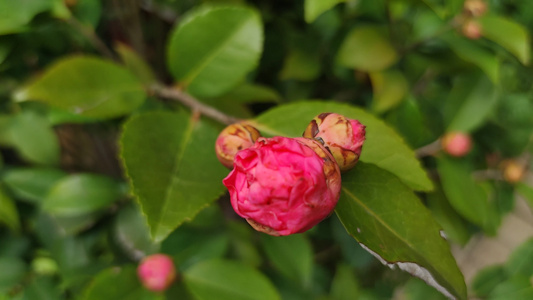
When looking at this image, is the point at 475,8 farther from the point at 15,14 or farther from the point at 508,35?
the point at 15,14

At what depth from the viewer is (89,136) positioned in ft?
4.08

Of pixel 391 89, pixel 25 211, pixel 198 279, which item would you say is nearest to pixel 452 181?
pixel 391 89

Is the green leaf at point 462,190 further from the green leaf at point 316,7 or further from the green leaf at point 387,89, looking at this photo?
the green leaf at point 316,7

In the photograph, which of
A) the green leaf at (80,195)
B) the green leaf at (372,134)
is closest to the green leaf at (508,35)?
the green leaf at (372,134)

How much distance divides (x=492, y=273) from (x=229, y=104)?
2.48 ft

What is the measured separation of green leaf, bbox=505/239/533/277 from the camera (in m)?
0.85

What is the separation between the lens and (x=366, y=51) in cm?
77

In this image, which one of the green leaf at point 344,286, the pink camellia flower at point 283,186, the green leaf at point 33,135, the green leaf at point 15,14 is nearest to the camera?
the pink camellia flower at point 283,186

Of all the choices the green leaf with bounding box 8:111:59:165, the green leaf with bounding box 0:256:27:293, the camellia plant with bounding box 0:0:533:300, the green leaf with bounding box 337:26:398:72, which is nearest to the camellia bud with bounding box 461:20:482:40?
the camellia plant with bounding box 0:0:533:300

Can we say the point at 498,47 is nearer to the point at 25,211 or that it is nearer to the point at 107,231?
the point at 107,231

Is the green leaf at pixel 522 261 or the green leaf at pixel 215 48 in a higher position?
the green leaf at pixel 215 48

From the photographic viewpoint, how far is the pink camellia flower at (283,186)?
1.03ft

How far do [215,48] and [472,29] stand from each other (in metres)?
0.44

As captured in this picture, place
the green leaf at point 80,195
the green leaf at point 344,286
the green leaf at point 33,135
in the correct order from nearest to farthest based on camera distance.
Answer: the green leaf at point 80,195
the green leaf at point 33,135
the green leaf at point 344,286
